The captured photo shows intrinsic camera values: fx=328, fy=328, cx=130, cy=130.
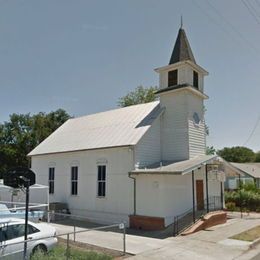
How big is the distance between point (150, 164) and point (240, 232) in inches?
262

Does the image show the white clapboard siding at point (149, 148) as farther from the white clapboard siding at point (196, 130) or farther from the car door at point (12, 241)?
the car door at point (12, 241)

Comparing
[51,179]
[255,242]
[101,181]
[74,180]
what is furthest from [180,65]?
[51,179]

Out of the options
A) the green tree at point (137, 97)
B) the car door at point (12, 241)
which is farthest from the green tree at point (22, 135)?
the car door at point (12, 241)

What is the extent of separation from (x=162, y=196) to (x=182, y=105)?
679cm

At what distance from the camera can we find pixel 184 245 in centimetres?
1420

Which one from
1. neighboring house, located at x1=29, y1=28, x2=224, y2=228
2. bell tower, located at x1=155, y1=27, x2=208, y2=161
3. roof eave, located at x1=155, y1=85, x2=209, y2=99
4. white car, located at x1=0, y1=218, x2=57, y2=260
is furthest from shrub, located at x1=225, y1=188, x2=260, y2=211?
white car, located at x1=0, y1=218, x2=57, y2=260

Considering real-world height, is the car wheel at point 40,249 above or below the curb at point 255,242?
above

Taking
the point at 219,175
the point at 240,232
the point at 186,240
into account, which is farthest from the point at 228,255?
the point at 219,175

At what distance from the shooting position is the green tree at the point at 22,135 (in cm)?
4256

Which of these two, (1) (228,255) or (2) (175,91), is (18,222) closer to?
(1) (228,255)

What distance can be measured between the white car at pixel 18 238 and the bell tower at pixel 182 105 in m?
11.9

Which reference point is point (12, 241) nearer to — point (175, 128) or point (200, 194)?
point (175, 128)

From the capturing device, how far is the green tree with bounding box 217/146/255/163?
10894 centimetres

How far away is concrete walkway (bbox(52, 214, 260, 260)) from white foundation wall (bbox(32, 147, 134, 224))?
3104 millimetres
